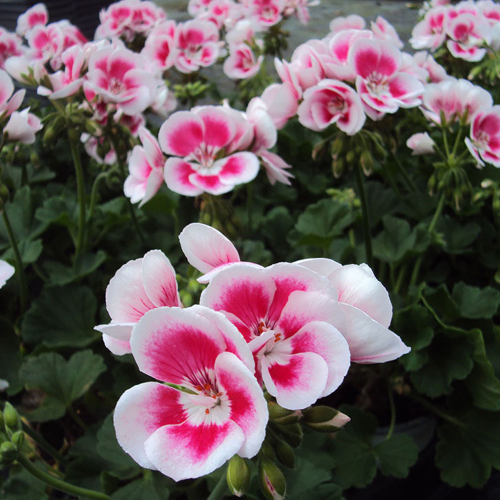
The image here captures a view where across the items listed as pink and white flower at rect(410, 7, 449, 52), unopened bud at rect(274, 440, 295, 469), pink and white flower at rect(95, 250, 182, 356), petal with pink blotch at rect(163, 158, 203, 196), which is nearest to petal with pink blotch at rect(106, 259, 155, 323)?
pink and white flower at rect(95, 250, 182, 356)

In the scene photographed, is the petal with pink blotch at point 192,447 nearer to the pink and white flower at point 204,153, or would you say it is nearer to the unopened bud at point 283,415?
the unopened bud at point 283,415

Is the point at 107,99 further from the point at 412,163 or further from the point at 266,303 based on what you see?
the point at 412,163

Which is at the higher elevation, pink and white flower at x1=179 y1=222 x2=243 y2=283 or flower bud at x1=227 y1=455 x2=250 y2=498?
pink and white flower at x1=179 y1=222 x2=243 y2=283

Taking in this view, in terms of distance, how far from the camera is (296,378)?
530mm

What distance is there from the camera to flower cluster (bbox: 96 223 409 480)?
0.50 meters

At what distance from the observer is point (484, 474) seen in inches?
51.5

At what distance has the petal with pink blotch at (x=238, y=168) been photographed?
1.06 m

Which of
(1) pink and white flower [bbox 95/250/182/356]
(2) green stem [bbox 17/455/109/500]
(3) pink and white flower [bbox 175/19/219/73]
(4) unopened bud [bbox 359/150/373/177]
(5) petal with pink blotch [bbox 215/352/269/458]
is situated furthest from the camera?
(3) pink and white flower [bbox 175/19/219/73]

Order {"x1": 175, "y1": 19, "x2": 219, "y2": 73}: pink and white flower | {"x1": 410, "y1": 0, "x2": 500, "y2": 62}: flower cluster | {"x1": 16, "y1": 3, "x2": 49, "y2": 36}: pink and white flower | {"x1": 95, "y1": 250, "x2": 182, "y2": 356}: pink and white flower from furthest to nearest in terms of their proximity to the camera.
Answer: {"x1": 16, "y1": 3, "x2": 49, "y2": 36}: pink and white flower, {"x1": 175, "y1": 19, "x2": 219, "y2": 73}: pink and white flower, {"x1": 410, "y1": 0, "x2": 500, "y2": 62}: flower cluster, {"x1": 95, "y1": 250, "x2": 182, "y2": 356}: pink and white flower

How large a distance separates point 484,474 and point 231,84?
2.85 meters

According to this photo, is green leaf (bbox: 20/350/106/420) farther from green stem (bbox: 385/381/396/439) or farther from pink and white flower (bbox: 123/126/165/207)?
green stem (bbox: 385/381/396/439)

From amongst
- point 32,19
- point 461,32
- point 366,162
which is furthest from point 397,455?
point 32,19

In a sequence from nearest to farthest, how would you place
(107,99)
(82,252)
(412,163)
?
(107,99), (82,252), (412,163)

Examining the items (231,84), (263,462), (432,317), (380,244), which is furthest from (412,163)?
(231,84)
